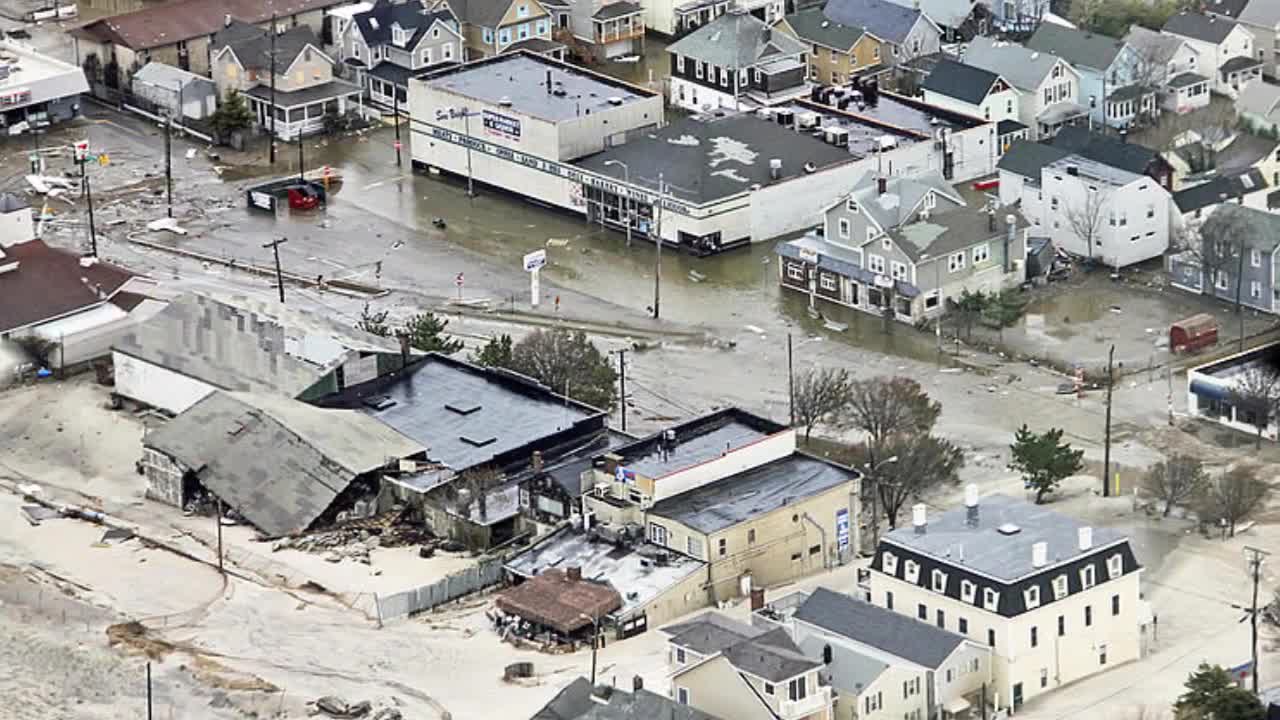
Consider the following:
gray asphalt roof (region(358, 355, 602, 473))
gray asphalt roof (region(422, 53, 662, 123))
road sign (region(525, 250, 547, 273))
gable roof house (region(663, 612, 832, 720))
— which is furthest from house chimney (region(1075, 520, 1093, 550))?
gray asphalt roof (region(422, 53, 662, 123))

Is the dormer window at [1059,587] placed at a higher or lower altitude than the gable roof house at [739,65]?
higher

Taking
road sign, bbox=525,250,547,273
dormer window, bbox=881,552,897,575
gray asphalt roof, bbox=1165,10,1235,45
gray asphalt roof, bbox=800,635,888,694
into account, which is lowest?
road sign, bbox=525,250,547,273

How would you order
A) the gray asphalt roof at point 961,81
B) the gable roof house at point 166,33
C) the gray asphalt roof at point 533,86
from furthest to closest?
1. the gable roof house at point 166,33
2. the gray asphalt roof at point 961,81
3. the gray asphalt roof at point 533,86

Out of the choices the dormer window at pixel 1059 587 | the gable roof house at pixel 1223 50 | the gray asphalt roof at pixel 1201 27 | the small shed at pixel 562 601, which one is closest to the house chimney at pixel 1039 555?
the dormer window at pixel 1059 587

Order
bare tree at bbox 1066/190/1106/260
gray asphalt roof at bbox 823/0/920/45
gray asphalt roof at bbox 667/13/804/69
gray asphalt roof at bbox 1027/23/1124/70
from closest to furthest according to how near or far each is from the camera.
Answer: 1. bare tree at bbox 1066/190/1106/260
2. gray asphalt roof at bbox 1027/23/1124/70
3. gray asphalt roof at bbox 667/13/804/69
4. gray asphalt roof at bbox 823/0/920/45

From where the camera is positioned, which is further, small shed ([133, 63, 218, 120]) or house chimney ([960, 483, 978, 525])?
small shed ([133, 63, 218, 120])

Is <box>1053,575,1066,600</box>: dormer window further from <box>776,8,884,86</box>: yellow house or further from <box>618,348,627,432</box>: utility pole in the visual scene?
<box>776,8,884,86</box>: yellow house

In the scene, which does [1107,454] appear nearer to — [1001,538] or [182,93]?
[1001,538]

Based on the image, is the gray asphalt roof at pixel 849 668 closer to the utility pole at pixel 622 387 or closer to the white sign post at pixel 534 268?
the utility pole at pixel 622 387
